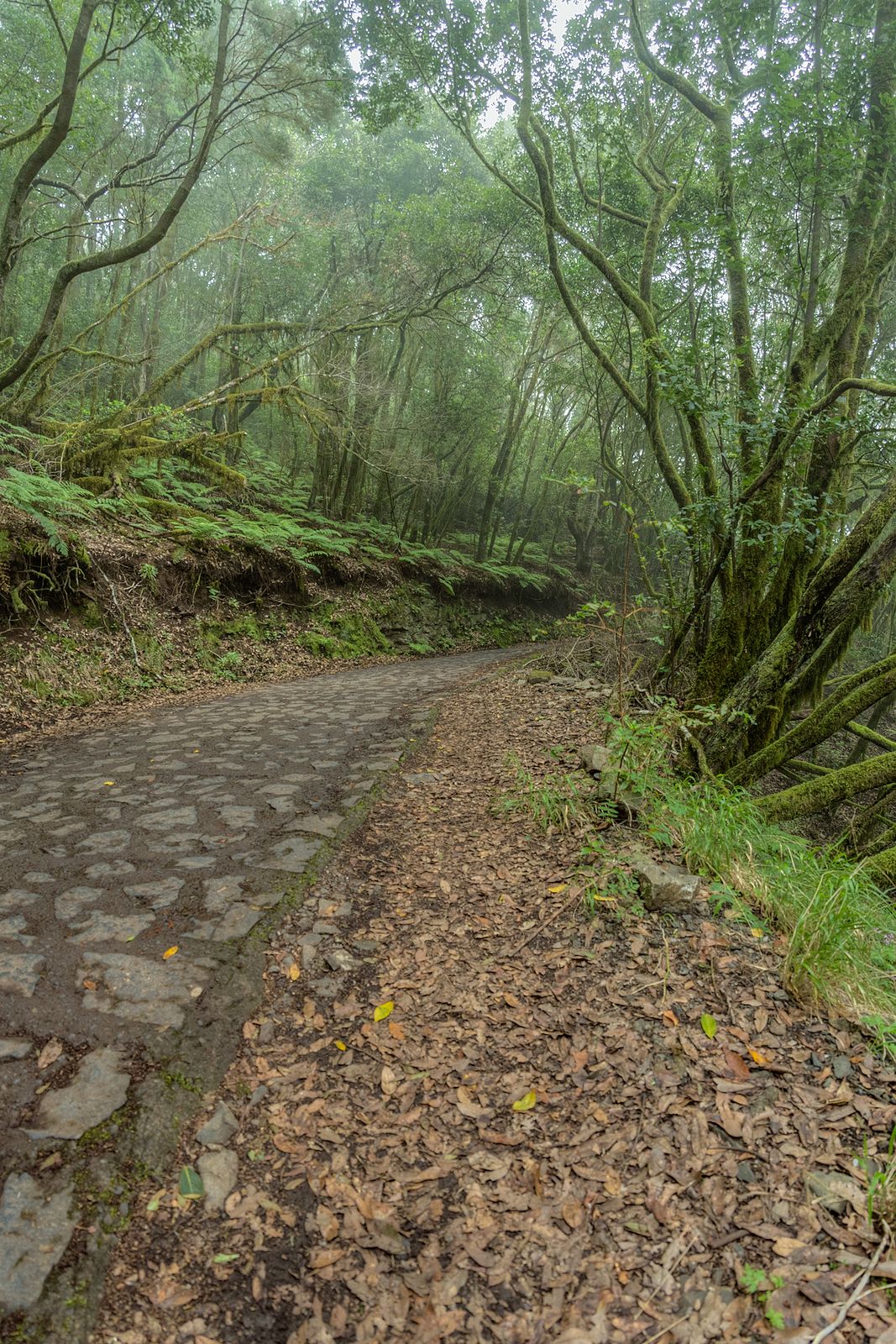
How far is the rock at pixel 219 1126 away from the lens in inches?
85.1

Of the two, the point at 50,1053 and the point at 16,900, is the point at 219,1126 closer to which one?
Result: the point at 50,1053

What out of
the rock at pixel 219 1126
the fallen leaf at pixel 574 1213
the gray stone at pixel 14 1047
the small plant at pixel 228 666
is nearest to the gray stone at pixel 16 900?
the gray stone at pixel 14 1047

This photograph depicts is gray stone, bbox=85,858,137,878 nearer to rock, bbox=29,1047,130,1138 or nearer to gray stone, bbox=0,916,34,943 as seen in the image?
gray stone, bbox=0,916,34,943

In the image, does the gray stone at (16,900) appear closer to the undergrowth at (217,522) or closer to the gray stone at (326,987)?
the gray stone at (326,987)

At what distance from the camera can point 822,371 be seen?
25.0 feet

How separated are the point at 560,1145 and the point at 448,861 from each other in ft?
6.41

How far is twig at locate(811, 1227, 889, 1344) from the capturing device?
1.58 m

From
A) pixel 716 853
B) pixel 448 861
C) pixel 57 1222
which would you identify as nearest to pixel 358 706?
pixel 448 861

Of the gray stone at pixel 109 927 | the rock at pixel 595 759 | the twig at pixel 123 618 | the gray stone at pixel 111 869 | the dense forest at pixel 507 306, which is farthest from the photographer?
the twig at pixel 123 618

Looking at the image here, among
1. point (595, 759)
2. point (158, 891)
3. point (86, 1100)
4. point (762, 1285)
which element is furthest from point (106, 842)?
point (762, 1285)

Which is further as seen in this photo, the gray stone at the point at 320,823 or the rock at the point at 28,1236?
the gray stone at the point at 320,823

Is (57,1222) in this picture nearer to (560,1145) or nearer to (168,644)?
(560,1145)

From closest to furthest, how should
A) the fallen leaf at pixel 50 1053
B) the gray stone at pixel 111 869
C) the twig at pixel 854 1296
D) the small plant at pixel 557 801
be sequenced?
1. the twig at pixel 854 1296
2. the fallen leaf at pixel 50 1053
3. the gray stone at pixel 111 869
4. the small plant at pixel 557 801

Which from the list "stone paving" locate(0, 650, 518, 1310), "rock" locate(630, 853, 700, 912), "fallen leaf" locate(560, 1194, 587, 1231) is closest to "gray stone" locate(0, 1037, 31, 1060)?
"stone paving" locate(0, 650, 518, 1310)
